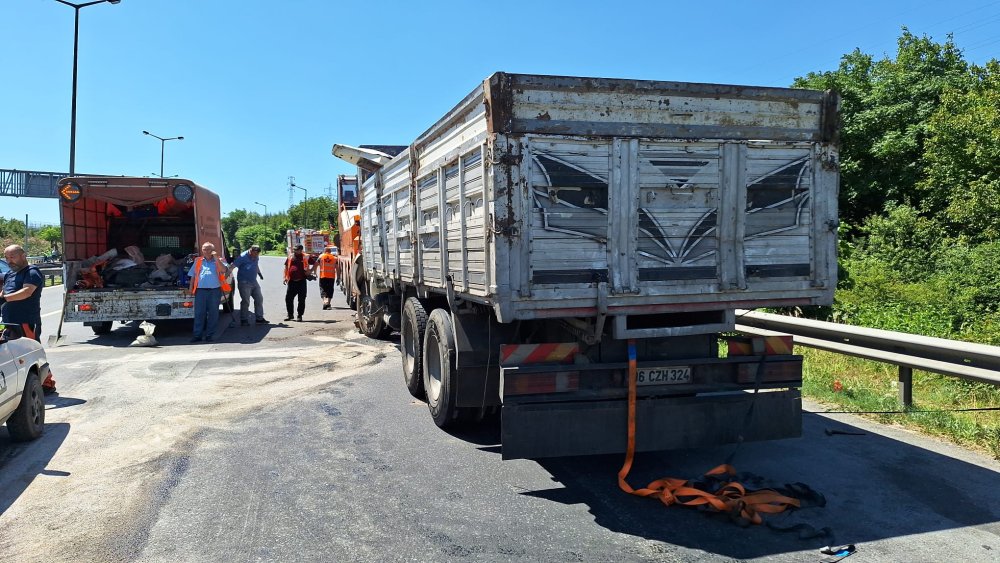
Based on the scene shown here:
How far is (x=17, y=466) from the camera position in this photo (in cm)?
521

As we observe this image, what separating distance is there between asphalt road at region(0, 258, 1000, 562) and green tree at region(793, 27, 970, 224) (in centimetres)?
2187

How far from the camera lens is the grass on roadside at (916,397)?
5.64 m

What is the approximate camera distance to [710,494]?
4332 millimetres

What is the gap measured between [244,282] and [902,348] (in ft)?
37.9

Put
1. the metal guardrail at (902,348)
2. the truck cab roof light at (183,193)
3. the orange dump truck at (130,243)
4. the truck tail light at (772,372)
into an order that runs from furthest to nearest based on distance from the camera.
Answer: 1. the truck cab roof light at (183,193)
2. the orange dump truck at (130,243)
3. the metal guardrail at (902,348)
4. the truck tail light at (772,372)

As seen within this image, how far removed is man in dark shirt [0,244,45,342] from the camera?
24.7 feet

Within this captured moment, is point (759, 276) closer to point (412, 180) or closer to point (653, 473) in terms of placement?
point (653, 473)

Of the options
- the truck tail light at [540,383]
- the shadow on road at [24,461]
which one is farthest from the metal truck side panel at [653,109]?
the shadow on road at [24,461]

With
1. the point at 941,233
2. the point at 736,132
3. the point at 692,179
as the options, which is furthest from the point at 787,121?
the point at 941,233

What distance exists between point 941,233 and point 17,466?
62.7 feet

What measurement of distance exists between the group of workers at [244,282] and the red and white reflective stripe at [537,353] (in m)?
8.76

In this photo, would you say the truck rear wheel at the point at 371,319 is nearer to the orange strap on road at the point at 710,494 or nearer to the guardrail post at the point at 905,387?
the orange strap on road at the point at 710,494

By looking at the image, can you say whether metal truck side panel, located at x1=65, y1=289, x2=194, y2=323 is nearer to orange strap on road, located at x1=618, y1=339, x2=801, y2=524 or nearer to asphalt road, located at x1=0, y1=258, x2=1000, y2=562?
asphalt road, located at x1=0, y1=258, x2=1000, y2=562

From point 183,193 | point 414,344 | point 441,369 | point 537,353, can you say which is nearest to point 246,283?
point 183,193
